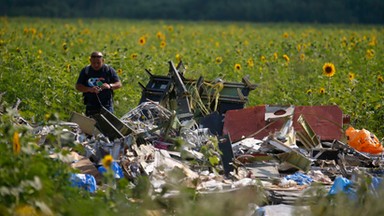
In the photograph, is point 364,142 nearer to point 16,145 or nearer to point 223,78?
point 16,145

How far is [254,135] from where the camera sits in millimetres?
10656

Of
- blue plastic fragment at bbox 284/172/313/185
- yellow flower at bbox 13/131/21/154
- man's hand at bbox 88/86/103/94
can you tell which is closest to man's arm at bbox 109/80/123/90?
man's hand at bbox 88/86/103/94

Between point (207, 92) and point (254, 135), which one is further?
point (207, 92)

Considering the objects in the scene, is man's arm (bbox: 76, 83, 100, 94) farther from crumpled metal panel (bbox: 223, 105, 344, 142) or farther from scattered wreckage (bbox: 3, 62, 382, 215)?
crumpled metal panel (bbox: 223, 105, 344, 142)

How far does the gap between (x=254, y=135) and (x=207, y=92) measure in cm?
124

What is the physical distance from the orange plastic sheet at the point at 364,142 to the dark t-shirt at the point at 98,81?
9.95ft

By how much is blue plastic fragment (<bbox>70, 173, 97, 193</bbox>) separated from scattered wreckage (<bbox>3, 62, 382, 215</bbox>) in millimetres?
14

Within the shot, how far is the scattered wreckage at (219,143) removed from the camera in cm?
845

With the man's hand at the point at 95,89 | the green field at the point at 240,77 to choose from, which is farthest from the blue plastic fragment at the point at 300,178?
the man's hand at the point at 95,89

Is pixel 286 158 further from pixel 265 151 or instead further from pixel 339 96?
pixel 339 96

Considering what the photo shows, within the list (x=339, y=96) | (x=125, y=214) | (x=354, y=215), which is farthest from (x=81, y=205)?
(x=339, y=96)

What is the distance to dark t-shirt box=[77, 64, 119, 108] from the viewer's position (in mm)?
11352

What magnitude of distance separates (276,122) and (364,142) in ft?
3.46

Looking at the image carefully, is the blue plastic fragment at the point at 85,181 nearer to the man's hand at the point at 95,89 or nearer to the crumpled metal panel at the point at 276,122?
the crumpled metal panel at the point at 276,122
